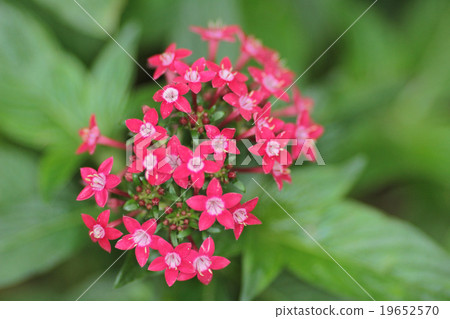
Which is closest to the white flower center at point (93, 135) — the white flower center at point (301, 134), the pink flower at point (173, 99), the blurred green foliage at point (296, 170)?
the blurred green foliage at point (296, 170)

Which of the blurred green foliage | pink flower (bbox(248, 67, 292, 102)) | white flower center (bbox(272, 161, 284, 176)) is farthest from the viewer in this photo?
the blurred green foliage

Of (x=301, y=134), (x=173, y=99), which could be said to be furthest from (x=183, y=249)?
(x=301, y=134)

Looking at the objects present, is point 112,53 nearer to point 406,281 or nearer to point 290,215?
point 290,215

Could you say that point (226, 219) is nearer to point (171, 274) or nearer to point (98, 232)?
point (171, 274)

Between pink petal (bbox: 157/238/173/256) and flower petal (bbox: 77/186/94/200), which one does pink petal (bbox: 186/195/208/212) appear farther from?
flower petal (bbox: 77/186/94/200)

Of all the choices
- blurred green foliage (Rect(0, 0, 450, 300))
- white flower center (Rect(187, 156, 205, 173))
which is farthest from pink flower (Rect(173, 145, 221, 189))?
blurred green foliage (Rect(0, 0, 450, 300))

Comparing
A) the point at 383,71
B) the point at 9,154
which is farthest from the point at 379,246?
the point at 9,154

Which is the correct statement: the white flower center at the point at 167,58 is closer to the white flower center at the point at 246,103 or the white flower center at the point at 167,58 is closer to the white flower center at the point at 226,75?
the white flower center at the point at 226,75
